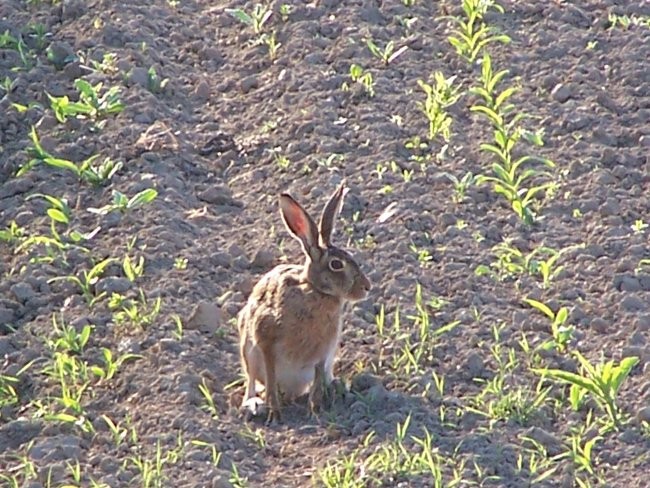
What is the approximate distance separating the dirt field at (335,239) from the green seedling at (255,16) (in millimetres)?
71

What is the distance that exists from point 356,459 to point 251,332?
2.84 ft

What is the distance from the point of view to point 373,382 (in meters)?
7.43

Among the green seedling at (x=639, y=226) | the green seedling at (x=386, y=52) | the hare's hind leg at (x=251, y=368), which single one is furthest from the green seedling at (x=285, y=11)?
the hare's hind leg at (x=251, y=368)

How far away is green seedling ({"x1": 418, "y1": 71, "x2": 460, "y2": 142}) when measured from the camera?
9.15 metres

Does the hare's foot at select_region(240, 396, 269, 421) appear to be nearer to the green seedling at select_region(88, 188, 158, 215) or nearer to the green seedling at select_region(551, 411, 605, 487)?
the green seedling at select_region(551, 411, 605, 487)

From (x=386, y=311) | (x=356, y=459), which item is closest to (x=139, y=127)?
(x=386, y=311)

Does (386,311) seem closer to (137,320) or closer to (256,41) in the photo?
(137,320)

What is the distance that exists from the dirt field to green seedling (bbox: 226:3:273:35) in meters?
0.07

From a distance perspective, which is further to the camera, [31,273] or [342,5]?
[342,5]

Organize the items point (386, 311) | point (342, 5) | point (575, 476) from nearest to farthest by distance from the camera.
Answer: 1. point (575, 476)
2. point (386, 311)
3. point (342, 5)

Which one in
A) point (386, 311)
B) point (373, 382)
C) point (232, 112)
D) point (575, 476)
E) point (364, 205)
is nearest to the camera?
point (575, 476)

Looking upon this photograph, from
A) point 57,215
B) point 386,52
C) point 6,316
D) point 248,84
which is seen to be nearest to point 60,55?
point 248,84

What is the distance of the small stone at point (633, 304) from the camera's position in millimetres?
7871

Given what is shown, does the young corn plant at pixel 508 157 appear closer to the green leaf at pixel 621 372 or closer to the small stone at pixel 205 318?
the green leaf at pixel 621 372
